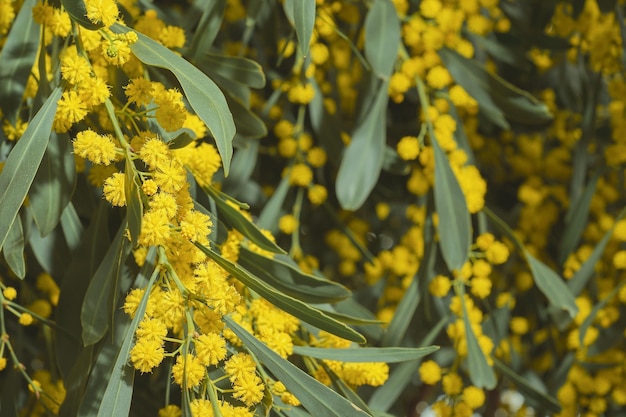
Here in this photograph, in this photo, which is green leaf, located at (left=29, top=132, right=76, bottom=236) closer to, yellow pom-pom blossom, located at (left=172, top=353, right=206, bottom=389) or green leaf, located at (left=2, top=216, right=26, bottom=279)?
green leaf, located at (left=2, top=216, right=26, bottom=279)

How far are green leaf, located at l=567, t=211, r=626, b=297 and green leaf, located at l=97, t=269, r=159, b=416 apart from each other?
0.67 m

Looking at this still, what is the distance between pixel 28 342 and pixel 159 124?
1.36 ft

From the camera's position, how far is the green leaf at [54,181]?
0.74m

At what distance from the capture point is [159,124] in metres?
0.71

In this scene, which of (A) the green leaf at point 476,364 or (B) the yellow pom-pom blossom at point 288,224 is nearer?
(A) the green leaf at point 476,364

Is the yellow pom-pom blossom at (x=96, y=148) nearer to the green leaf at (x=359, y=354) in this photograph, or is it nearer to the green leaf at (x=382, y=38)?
the green leaf at (x=359, y=354)

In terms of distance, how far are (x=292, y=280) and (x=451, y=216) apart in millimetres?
266

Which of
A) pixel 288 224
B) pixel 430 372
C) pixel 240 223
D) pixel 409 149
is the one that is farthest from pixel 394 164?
pixel 240 223

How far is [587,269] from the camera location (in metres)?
1.13

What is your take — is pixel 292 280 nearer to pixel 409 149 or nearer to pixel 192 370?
pixel 192 370

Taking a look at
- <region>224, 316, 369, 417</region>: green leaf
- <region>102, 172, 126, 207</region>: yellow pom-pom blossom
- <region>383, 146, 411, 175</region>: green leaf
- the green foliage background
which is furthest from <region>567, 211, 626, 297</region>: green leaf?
<region>102, 172, 126, 207</region>: yellow pom-pom blossom

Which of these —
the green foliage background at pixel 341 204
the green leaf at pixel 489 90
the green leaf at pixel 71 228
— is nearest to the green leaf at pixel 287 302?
the green foliage background at pixel 341 204

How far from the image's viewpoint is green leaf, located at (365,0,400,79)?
37.4 inches

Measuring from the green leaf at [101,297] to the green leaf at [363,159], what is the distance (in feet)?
0.94
